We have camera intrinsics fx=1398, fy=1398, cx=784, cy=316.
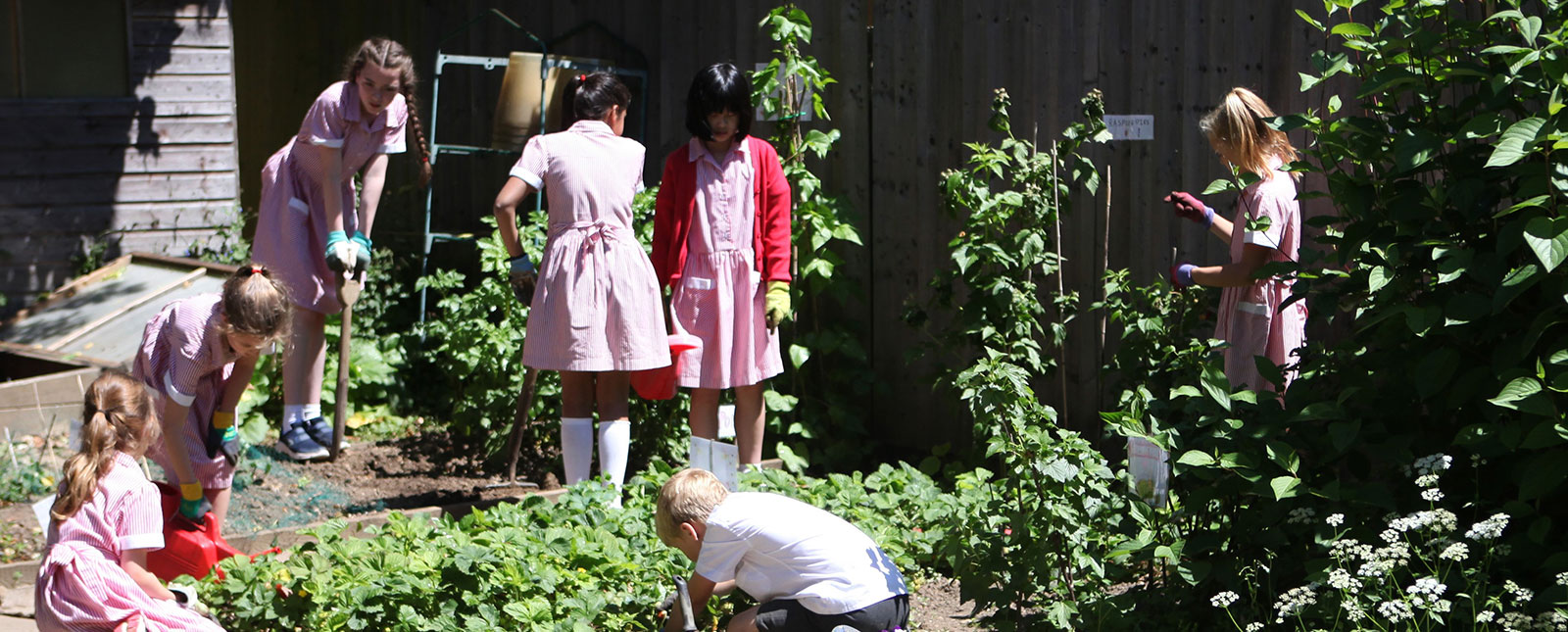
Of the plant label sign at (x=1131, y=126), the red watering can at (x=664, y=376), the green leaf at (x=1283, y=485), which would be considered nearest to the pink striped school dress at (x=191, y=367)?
the red watering can at (x=664, y=376)

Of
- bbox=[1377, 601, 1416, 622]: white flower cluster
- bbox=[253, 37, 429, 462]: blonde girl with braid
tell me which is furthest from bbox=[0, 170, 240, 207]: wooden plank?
bbox=[1377, 601, 1416, 622]: white flower cluster

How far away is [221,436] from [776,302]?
6.43 feet

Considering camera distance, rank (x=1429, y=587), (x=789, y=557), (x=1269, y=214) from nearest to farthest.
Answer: (x=1429, y=587)
(x=789, y=557)
(x=1269, y=214)

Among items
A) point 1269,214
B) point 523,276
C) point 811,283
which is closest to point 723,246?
point 523,276

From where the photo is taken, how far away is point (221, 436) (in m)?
4.27

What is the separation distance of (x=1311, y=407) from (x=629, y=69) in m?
5.02

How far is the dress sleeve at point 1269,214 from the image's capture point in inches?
163

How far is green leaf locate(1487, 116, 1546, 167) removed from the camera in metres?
2.61

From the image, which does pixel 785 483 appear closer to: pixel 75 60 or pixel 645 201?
pixel 645 201

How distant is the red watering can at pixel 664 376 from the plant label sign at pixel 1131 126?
1730 mm

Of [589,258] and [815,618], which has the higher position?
[589,258]

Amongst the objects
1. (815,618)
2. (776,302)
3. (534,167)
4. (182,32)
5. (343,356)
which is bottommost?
(815,618)

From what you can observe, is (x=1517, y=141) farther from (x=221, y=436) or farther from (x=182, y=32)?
(x=182, y=32)

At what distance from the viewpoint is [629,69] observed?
7.35m
